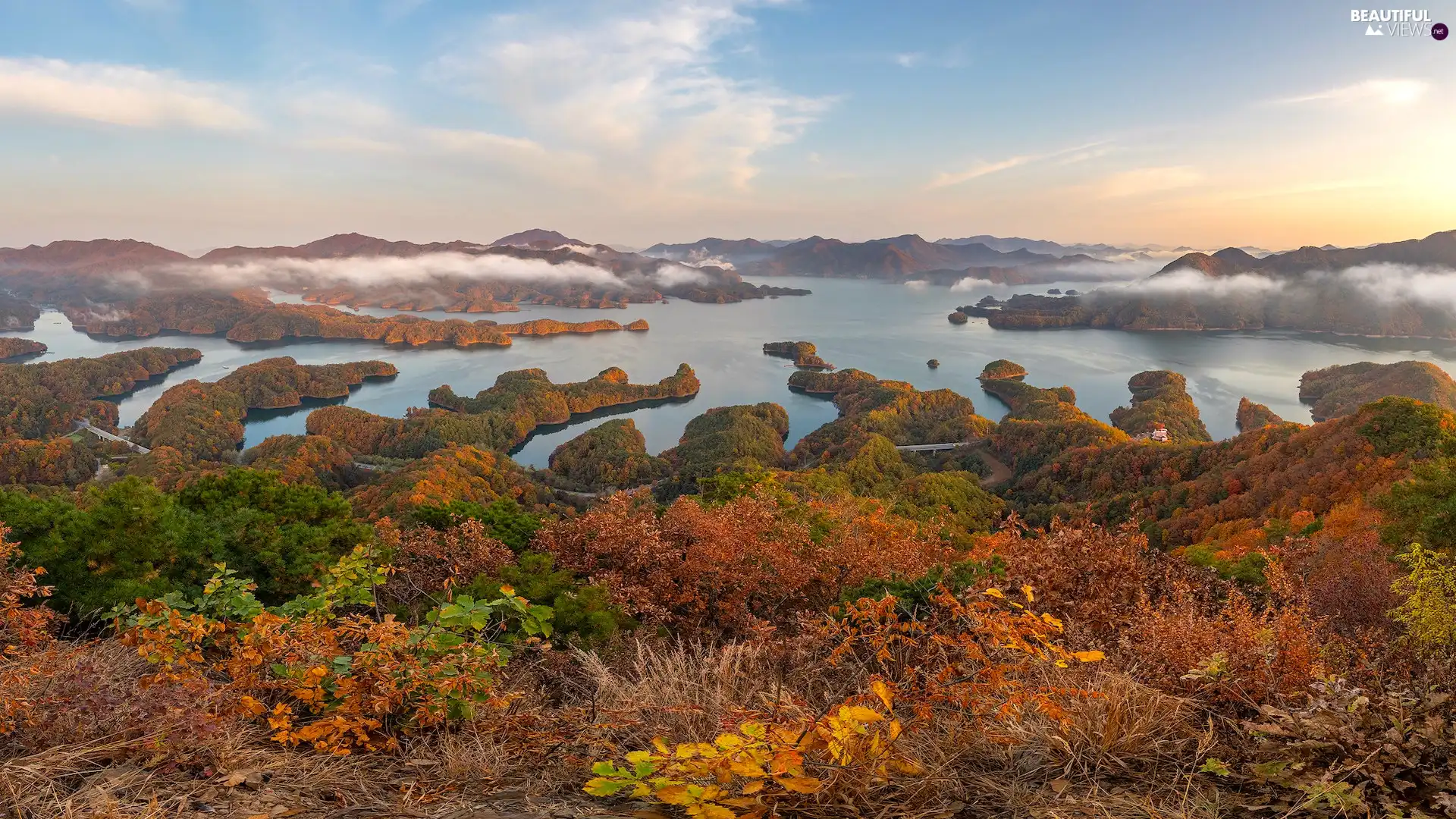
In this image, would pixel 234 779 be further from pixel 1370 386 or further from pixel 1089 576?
pixel 1370 386

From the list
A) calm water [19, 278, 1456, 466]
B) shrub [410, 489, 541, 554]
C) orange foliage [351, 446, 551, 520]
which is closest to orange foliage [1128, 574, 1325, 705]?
shrub [410, 489, 541, 554]

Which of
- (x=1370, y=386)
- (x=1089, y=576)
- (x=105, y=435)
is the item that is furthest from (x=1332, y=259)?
(x=105, y=435)

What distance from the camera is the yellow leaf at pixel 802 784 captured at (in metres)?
1.80

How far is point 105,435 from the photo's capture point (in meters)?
67.5

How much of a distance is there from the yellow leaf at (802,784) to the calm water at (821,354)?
6710 centimetres

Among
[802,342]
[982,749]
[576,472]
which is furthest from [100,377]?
[982,749]

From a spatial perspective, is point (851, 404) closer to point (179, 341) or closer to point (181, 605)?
point (181, 605)

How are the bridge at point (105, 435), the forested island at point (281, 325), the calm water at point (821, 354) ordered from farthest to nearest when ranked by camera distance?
the forested island at point (281, 325), the calm water at point (821, 354), the bridge at point (105, 435)

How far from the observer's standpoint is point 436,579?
624 centimetres

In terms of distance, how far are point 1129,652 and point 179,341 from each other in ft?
559

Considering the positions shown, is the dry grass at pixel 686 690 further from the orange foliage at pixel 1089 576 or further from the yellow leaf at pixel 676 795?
the orange foliage at pixel 1089 576

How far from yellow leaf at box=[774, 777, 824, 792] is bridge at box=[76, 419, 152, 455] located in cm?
7744

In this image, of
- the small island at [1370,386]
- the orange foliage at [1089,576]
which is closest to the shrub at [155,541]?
the orange foliage at [1089,576]

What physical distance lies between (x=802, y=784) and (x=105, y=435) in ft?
302
